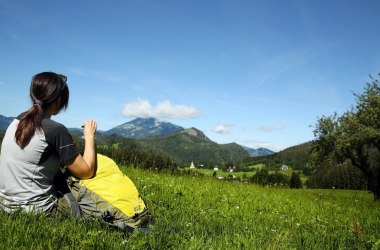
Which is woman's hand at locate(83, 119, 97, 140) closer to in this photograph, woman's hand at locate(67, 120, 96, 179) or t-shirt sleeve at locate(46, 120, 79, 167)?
woman's hand at locate(67, 120, 96, 179)

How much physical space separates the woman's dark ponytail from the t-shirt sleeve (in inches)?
7.8

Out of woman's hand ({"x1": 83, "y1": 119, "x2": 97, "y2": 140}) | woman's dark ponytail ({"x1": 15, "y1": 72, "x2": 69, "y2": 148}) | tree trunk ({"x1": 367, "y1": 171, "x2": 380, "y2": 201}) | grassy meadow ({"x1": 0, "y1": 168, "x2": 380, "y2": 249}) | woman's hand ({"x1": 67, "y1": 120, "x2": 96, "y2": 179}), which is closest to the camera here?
grassy meadow ({"x1": 0, "y1": 168, "x2": 380, "y2": 249})

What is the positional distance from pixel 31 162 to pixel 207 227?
2.98 m

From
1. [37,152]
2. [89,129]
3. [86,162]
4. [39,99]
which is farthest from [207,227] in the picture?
[39,99]

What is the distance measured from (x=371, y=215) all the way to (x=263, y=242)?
22.6 ft

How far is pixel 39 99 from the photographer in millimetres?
4660

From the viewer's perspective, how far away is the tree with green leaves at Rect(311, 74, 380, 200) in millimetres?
33031

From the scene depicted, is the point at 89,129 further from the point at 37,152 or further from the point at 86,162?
the point at 37,152

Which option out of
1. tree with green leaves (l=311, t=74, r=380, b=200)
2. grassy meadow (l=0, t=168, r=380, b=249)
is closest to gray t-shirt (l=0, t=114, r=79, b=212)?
grassy meadow (l=0, t=168, r=380, b=249)

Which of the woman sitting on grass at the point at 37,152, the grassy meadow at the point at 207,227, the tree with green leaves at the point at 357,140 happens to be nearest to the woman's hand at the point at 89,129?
the woman sitting on grass at the point at 37,152

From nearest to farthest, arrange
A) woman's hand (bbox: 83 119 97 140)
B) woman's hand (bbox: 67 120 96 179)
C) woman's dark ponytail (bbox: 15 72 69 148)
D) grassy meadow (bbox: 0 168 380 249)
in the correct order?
grassy meadow (bbox: 0 168 380 249)
woman's dark ponytail (bbox: 15 72 69 148)
woman's hand (bbox: 67 120 96 179)
woman's hand (bbox: 83 119 97 140)

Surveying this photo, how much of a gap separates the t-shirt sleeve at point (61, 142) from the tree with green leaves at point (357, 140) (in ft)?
108

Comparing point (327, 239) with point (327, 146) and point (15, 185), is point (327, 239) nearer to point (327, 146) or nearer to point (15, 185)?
point (15, 185)

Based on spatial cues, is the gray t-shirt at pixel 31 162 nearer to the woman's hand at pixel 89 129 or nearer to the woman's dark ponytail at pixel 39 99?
the woman's dark ponytail at pixel 39 99
